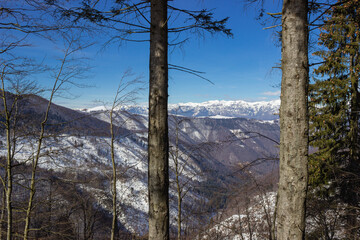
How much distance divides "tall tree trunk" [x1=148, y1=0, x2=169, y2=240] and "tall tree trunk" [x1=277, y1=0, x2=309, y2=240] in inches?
62.1

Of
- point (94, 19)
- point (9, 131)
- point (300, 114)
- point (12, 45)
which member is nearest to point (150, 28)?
point (94, 19)

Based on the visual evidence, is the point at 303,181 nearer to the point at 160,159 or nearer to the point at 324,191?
the point at 160,159

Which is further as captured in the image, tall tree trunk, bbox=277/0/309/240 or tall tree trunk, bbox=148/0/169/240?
tall tree trunk, bbox=148/0/169/240

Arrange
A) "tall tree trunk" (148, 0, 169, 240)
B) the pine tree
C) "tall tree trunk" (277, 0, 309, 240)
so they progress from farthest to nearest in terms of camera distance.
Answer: the pine tree → "tall tree trunk" (148, 0, 169, 240) → "tall tree trunk" (277, 0, 309, 240)

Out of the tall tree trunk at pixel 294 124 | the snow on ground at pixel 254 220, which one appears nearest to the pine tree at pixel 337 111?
the snow on ground at pixel 254 220

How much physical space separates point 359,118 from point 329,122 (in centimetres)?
113

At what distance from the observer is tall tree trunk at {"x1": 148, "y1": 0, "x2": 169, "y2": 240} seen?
309 cm

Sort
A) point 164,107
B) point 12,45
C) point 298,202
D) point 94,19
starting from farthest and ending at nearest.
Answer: point 94,19, point 12,45, point 164,107, point 298,202

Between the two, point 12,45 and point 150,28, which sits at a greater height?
point 150,28

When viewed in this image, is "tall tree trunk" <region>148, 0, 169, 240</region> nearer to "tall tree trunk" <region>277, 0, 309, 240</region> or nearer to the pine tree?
"tall tree trunk" <region>277, 0, 309, 240</region>

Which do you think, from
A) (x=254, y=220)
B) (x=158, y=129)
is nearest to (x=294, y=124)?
(x=158, y=129)

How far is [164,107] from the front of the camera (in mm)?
3270

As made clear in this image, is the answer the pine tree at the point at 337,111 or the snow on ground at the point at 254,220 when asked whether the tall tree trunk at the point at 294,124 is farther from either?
the pine tree at the point at 337,111

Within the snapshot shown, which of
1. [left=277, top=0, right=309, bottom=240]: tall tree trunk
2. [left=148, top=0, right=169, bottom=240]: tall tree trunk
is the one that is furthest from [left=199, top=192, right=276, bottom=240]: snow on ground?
[left=277, top=0, right=309, bottom=240]: tall tree trunk
